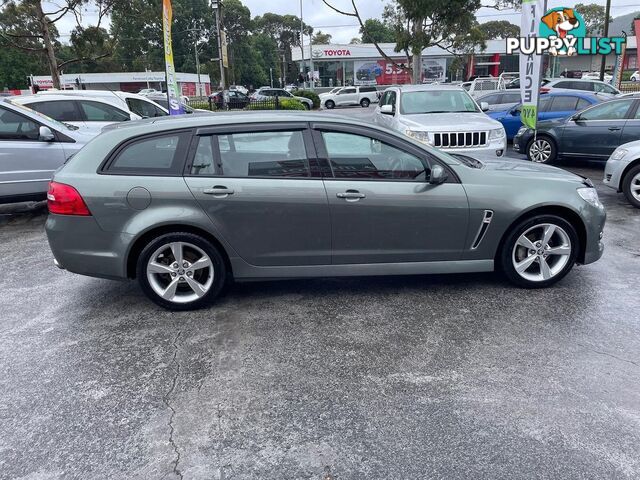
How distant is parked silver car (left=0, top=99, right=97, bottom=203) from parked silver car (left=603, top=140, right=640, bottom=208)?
8.09 m

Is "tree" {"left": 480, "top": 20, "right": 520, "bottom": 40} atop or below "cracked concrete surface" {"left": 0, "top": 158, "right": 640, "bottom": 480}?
atop

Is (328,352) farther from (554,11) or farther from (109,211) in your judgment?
(554,11)

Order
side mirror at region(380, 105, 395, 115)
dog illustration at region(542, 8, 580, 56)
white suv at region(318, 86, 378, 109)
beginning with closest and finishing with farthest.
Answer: side mirror at region(380, 105, 395, 115)
dog illustration at region(542, 8, 580, 56)
white suv at region(318, 86, 378, 109)

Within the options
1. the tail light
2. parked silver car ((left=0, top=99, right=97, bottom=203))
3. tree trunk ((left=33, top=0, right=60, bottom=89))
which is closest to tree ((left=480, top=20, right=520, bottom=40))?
tree trunk ((left=33, top=0, right=60, bottom=89))

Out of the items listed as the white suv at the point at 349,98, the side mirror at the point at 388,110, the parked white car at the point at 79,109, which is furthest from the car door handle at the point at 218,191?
the white suv at the point at 349,98

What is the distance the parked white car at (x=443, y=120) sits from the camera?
8.12 m

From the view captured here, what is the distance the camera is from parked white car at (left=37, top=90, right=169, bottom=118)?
9.93 meters

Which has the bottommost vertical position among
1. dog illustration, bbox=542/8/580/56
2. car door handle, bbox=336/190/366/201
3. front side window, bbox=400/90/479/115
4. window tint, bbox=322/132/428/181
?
car door handle, bbox=336/190/366/201

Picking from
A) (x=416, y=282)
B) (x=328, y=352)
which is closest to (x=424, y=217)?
(x=416, y=282)

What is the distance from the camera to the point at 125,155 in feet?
12.9

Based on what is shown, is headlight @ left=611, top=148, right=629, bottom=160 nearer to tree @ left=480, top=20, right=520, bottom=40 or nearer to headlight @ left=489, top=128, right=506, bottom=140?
headlight @ left=489, top=128, right=506, bottom=140

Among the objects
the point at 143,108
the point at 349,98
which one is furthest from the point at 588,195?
the point at 349,98

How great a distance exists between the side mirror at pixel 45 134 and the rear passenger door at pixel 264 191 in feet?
13.6

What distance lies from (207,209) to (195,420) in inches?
66.4
